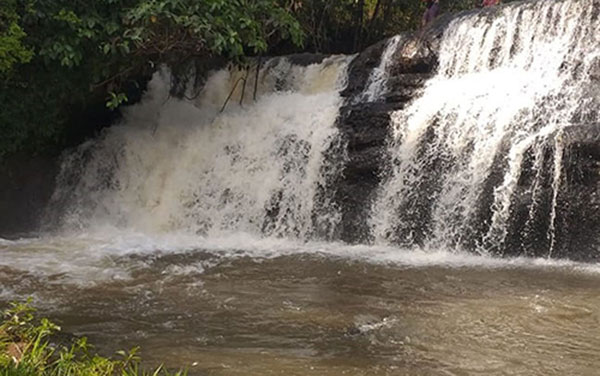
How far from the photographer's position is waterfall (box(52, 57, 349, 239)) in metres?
10.6

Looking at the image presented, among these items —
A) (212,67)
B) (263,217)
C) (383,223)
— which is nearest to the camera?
(383,223)

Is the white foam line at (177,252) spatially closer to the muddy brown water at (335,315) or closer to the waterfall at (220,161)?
the muddy brown water at (335,315)

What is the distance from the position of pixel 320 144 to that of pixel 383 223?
1.79 m

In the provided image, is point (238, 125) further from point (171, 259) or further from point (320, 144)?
point (171, 259)

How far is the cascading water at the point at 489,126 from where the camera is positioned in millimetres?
8672

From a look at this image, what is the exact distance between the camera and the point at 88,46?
10.3 meters

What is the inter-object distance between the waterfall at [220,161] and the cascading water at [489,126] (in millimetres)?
1210

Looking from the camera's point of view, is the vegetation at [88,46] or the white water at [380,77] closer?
the vegetation at [88,46]

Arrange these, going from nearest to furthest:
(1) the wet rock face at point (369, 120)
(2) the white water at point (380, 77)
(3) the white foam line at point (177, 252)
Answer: (3) the white foam line at point (177, 252), (1) the wet rock face at point (369, 120), (2) the white water at point (380, 77)

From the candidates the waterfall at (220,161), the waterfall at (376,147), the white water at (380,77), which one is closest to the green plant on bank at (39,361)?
the waterfall at (376,147)

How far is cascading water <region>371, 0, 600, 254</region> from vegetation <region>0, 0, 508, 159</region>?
8.34 ft

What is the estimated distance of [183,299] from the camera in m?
6.59

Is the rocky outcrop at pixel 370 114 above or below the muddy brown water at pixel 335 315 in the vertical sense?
above

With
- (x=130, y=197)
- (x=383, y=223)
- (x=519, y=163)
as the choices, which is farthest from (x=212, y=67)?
(x=519, y=163)
